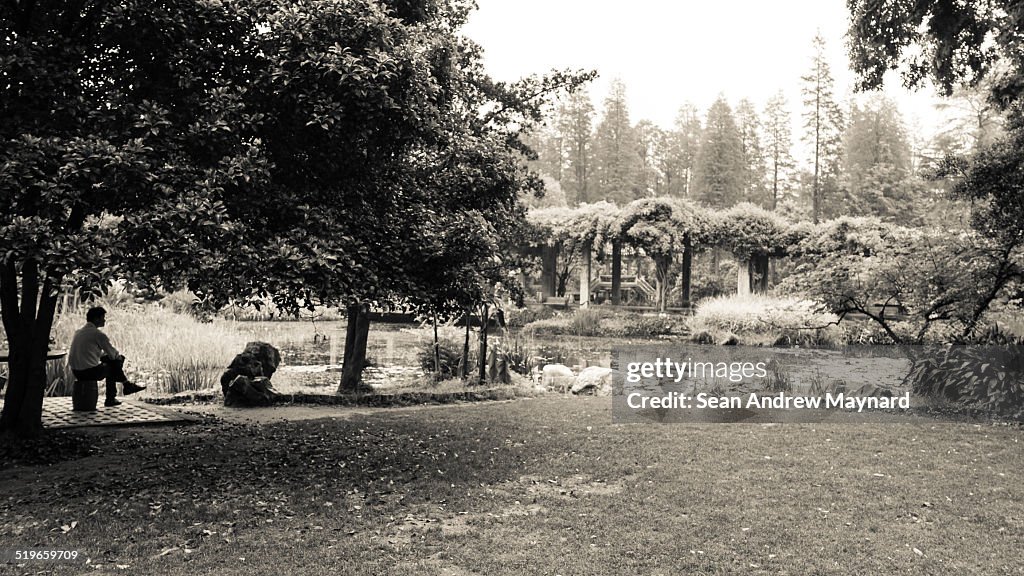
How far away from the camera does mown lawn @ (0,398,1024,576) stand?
4059mm

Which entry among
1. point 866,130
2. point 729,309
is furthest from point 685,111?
point 729,309

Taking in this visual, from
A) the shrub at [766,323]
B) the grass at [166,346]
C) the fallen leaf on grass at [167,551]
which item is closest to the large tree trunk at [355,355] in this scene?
the grass at [166,346]

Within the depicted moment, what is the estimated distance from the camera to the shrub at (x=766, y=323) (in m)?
16.7

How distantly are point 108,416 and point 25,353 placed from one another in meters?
1.84

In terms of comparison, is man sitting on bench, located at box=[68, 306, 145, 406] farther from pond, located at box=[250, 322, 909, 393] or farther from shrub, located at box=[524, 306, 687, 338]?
shrub, located at box=[524, 306, 687, 338]

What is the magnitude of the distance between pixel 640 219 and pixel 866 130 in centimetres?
2395

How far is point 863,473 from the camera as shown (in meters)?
5.97

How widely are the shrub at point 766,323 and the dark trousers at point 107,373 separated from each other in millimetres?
13128

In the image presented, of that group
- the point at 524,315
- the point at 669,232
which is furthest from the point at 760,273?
the point at 524,315

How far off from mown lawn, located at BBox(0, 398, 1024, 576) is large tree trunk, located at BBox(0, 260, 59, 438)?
408mm

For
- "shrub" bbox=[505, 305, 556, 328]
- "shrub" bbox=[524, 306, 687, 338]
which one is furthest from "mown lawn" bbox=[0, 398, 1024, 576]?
"shrub" bbox=[505, 305, 556, 328]

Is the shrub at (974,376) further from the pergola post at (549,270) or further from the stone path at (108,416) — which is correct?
the pergola post at (549,270)

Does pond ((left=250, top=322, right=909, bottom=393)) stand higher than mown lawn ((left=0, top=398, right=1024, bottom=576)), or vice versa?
pond ((left=250, top=322, right=909, bottom=393))

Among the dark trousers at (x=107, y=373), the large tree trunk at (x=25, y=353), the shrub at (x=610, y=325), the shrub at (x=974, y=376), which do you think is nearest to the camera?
the large tree trunk at (x=25, y=353)
